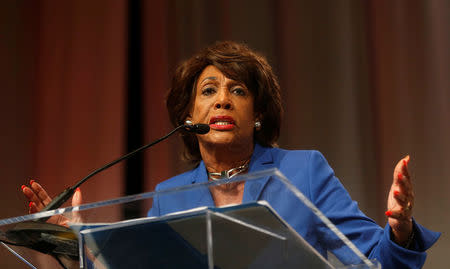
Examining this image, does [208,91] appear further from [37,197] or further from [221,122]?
[37,197]

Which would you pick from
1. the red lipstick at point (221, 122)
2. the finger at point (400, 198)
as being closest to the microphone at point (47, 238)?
the finger at point (400, 198)

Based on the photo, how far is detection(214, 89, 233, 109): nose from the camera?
5.66 feet

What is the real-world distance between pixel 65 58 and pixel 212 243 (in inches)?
91.1

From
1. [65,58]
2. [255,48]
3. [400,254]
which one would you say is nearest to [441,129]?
[255,48]

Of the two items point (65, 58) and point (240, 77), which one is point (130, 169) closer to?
point (65, 58)

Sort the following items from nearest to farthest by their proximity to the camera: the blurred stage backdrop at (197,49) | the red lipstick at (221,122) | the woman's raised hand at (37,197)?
the woman's raised hand at (37,197), the red lipstick at (221,122), the blurred stage backdrop at (197,49)

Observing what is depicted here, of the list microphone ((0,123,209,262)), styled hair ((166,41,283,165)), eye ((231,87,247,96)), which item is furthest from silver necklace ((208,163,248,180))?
microphone ((0,123,209,262))

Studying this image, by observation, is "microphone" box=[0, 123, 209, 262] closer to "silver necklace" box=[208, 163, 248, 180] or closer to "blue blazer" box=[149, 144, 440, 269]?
"blue blazer" box=[149, 144, 440, 269]

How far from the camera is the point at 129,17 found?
288 centimetres

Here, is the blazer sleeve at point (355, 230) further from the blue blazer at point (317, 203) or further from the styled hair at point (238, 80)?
the styled hair at point (238, 80)

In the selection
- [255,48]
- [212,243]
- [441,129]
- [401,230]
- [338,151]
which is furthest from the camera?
[255,48]

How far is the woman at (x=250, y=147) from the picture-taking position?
3.79 feet

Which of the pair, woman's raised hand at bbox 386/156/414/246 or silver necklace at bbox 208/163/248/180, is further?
silver necklace at bbox 208/163/248/180

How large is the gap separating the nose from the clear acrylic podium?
2.75 feet
